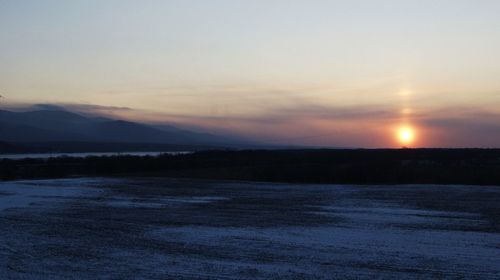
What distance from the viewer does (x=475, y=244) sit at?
14.0 metres

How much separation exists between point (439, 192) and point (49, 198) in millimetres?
16687

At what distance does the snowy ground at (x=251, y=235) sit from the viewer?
37.2 ft

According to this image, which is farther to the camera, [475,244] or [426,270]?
[475,244]

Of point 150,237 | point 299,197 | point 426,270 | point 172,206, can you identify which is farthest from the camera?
point 299,197

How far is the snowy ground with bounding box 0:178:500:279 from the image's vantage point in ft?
37.2

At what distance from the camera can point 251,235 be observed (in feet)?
50.5

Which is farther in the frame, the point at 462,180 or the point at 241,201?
the point at 462,180

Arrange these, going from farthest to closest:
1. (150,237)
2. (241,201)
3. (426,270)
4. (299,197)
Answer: (299,197) → (241,201) → (150,237) → (426,270)

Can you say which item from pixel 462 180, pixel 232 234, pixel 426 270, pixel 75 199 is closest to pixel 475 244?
pixel 426 270

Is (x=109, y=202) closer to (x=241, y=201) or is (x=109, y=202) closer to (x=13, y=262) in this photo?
(x=241, y=201)

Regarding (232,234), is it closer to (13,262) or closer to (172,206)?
(13,262)

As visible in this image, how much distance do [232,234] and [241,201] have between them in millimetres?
8657

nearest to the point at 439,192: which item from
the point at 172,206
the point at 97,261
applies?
the point at 172,206

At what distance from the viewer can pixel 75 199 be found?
25031 mm
